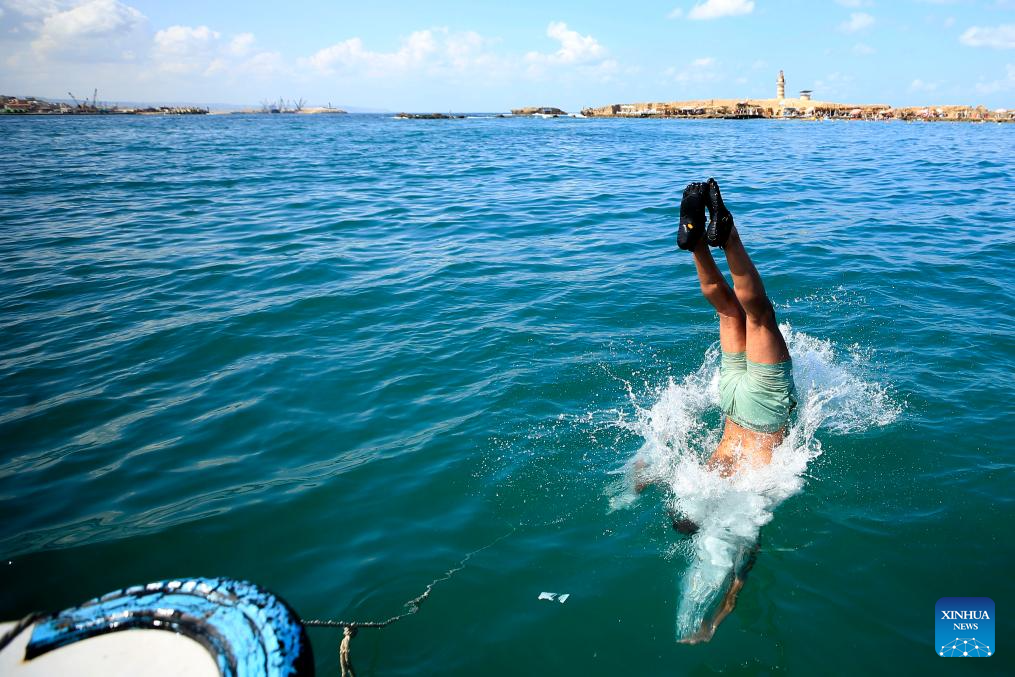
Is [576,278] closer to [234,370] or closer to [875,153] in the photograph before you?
[234,370]

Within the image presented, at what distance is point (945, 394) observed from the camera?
669cm

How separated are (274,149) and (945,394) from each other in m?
39.6

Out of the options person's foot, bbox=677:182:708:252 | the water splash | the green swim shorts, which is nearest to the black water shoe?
the water splash

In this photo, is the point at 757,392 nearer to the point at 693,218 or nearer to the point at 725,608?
the point at 693,218

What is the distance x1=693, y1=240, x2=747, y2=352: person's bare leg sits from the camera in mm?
4684

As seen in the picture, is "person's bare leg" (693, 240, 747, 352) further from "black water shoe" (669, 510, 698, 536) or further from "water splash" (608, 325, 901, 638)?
"black water shoe" (669, 510, 698, 536)

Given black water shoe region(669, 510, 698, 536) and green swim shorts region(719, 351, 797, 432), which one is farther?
black water shoe region(669, 510, 698, 536)

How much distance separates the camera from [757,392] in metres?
4.82

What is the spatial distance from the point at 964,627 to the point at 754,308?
2636mm

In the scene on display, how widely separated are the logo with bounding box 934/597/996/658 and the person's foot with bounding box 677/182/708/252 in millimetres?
3212

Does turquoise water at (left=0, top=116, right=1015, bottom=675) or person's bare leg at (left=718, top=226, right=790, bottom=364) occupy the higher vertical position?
person's bare leg at (left=718, top=226, right=790, bottom=364)

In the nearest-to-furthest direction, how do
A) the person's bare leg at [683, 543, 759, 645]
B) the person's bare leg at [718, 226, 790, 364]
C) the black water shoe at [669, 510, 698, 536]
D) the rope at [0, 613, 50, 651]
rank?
the rope at [0, 613, 50, 651]
the person's bare leg at [683, 543, 759, 645]
the person's bare leg at [718, 226, 790, 364]
the black water shoe at [669, 510, 698, 536]

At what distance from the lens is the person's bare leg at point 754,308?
14.5 feet

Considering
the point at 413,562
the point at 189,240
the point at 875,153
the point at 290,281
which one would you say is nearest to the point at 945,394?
the point at 413,562
